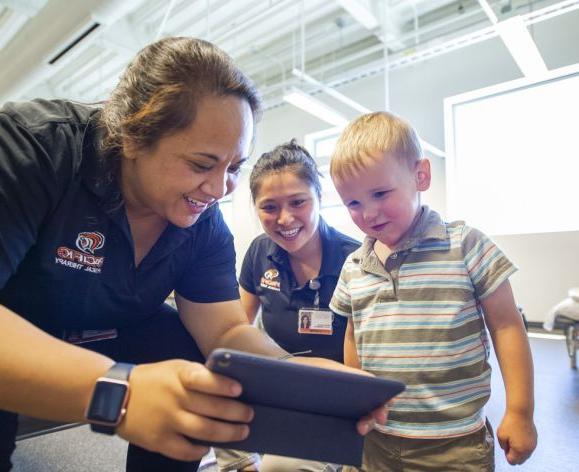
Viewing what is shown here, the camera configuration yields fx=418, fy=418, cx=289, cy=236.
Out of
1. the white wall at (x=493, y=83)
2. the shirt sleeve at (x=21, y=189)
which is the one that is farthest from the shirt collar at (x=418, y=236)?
the white wall at (x=493, y=83)

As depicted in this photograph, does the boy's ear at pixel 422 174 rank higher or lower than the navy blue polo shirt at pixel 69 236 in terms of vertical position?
higher

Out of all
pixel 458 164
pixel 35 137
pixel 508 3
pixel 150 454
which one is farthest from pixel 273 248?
pixel 508 3

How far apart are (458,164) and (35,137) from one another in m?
4.61

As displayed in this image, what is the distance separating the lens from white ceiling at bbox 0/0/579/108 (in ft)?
11.0

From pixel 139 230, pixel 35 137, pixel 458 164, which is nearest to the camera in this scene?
pixel 35 137

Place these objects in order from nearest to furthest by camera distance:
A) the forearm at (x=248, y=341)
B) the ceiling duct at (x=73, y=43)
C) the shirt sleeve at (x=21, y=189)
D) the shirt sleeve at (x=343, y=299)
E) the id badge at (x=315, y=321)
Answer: the shirt sleeve at (x=21, y=189) < the forearm at (x=248, y=341) < the shirt sleeve at (x=343, y=299) < the id badge at (x=315, y=321) < the ceiling duct at (x=73, y=43)

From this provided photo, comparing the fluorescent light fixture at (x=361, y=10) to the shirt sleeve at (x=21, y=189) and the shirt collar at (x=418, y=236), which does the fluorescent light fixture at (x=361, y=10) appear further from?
the shirt sleeve at (x=21, y=189)

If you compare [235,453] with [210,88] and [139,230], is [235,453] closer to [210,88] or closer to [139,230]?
[139,230]

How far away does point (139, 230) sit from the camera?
976 mm

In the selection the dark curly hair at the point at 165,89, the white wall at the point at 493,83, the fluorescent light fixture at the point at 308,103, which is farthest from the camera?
the white wall at the point at 493,83

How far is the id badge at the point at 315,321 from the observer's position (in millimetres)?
1254

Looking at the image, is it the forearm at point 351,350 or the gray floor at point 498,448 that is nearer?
the forearm at point 351,350

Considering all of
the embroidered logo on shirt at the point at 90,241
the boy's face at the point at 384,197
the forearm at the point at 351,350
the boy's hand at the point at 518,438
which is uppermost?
the boy's face at the point at 384,197

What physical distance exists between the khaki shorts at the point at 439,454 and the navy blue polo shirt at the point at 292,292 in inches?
16.1
